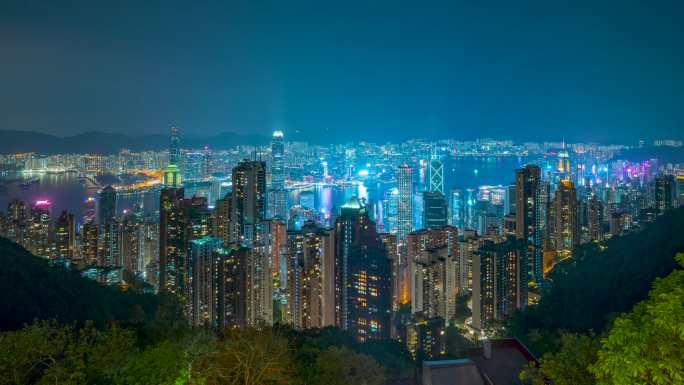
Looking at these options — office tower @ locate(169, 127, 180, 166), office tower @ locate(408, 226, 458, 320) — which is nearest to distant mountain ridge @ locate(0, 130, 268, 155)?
office tower @ locate(169, 127, 180, 166)

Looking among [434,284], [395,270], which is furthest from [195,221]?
[434,284]

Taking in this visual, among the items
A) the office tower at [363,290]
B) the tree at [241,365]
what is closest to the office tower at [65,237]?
the office tower at [363,290]

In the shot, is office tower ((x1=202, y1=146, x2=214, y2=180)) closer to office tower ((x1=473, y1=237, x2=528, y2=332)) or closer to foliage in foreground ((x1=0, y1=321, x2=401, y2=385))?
office tower ((x1=473, y1=237, x2=528, y2=332))

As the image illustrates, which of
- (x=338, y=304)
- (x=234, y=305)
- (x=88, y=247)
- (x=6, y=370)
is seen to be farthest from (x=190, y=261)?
(x=6, y=370)

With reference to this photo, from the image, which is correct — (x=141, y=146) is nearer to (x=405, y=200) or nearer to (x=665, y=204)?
(x=405, y=200)

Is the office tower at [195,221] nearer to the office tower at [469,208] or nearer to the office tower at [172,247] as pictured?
the office tower at [172,247]

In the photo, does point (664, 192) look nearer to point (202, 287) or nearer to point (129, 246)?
point (202, 287)
